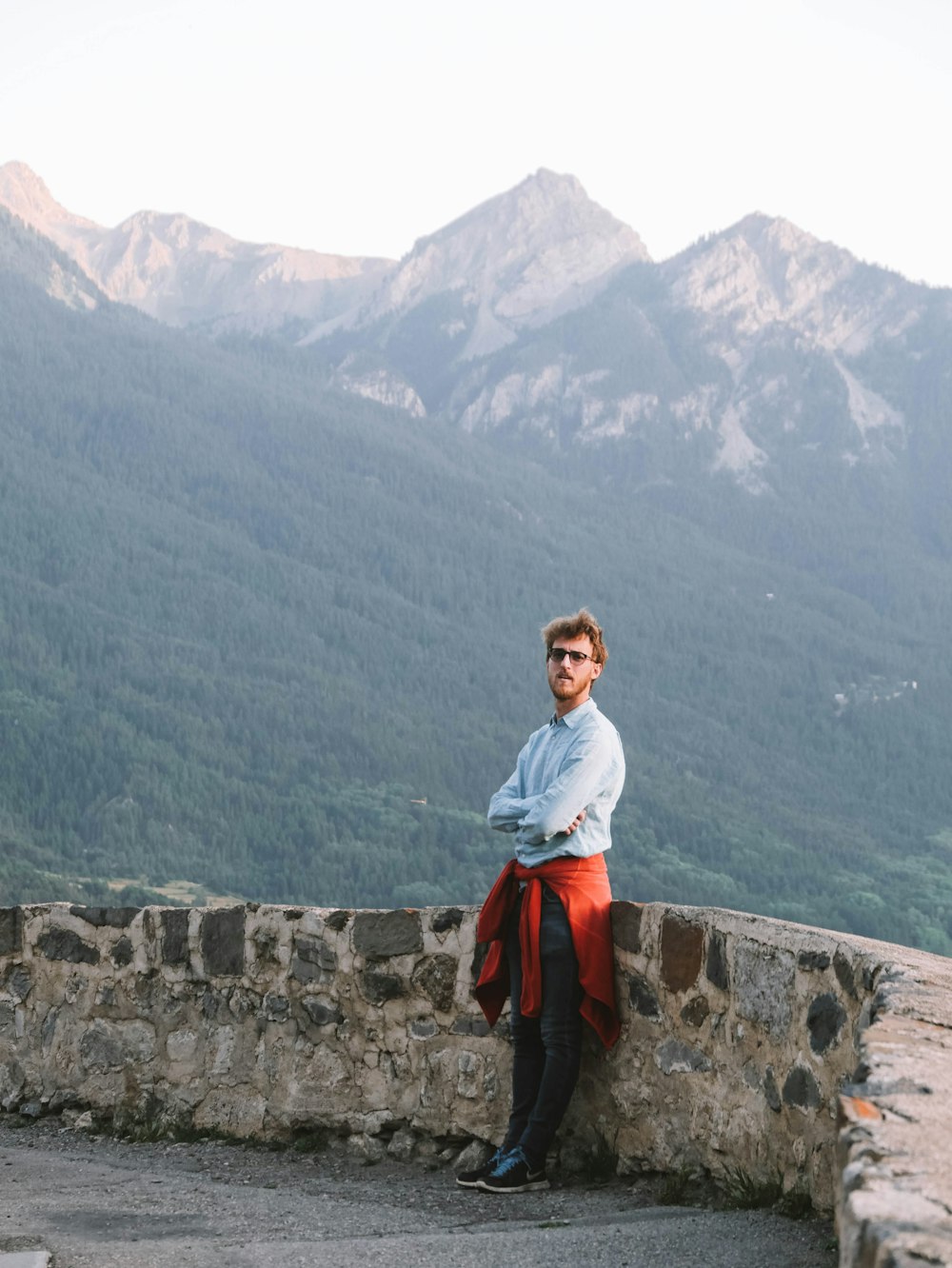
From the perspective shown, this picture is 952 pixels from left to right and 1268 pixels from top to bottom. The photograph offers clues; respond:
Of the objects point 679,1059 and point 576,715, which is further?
point 576,715

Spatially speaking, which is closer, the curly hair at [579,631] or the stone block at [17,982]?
the curly hair at [579,631]

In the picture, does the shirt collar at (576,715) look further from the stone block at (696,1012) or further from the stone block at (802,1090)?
the stone block at (802,1090)

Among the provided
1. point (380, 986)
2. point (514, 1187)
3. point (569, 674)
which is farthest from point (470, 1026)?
point (569, 674)

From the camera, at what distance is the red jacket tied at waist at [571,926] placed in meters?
5.17

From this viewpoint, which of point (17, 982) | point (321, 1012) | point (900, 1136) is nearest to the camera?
point (900, 1136)

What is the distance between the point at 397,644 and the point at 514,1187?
351ft

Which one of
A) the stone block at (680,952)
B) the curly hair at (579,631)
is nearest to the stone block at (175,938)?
the curly hair at (579,631)

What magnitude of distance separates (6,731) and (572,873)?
79.4m

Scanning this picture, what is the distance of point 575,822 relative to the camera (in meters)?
5.15

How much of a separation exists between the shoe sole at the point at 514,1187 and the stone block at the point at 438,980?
75 centimetres

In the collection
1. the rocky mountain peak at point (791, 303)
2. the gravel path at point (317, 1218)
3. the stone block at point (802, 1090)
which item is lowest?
the gravel path at point (317, 1218)

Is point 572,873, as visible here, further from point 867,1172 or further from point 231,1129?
point 867,1172

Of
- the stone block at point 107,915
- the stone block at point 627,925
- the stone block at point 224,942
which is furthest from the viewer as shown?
the stone block at point 107,915

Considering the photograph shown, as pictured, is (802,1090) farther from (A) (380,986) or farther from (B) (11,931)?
(B) (11,931)
